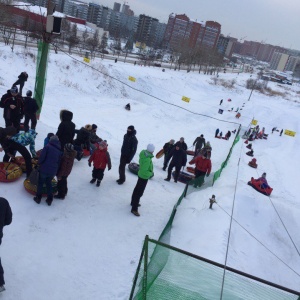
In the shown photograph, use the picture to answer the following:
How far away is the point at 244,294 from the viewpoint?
379 cm

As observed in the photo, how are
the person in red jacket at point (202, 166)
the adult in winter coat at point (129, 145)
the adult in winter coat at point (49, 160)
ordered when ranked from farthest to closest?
the person in red jacket at point (202, 166), the adult in winter coat at point (129, 145), the adult in winter coat at point (49, 160)

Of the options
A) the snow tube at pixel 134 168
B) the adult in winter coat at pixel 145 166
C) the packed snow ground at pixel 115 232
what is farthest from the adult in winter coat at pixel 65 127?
the snow tube at pixel 134 168

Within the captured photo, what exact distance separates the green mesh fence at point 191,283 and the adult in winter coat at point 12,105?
6085mm

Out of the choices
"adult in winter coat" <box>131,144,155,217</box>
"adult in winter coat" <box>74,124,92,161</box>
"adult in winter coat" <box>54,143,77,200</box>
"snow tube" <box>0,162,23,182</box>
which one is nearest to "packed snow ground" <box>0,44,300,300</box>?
"snow tube" <box>0,162,23,182</box>

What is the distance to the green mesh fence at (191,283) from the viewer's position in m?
3.79

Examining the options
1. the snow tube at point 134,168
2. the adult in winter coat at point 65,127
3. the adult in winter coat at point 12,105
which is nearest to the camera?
the adult in winter coat at point 65,127

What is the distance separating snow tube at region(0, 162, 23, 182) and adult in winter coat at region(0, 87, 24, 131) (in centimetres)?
210

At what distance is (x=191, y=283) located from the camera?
12.8 feet

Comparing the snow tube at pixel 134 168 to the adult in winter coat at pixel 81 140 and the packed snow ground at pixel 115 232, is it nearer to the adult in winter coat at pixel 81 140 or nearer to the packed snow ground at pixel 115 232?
the packed snow ground at pixel 115 232

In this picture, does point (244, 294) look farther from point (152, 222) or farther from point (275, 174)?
point (275, 174)

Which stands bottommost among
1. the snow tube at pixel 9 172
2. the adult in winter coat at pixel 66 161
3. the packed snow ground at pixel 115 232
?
the packed snow ground at pixel 115 232

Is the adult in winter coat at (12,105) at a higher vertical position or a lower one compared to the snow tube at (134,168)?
higher

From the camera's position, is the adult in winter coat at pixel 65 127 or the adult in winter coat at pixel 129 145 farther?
the adult in winter coat at pixel 129 145

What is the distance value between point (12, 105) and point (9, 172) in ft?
7.81
